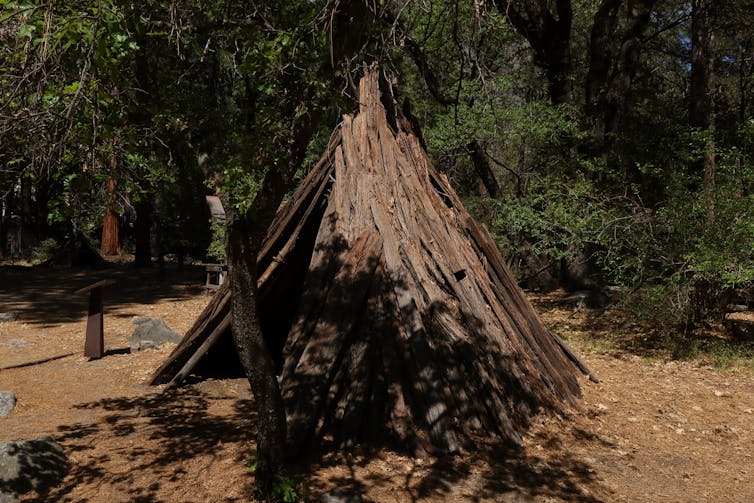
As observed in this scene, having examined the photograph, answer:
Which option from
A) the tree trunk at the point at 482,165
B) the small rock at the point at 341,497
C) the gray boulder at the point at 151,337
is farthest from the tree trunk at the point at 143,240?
the small rock at the point at 341,497

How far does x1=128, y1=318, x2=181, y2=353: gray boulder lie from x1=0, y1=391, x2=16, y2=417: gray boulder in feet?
8.23

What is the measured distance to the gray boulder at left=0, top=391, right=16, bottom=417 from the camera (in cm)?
603

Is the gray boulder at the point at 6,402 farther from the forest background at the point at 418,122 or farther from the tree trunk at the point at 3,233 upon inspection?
the tree trunk at the point at 3,233

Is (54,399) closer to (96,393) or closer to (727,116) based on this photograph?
(96,393)

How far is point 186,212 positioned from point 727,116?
62.1 feet

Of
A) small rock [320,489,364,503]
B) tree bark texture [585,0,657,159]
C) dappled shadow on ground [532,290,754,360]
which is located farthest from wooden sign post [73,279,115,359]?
tree bark texture [585,0,657,159]

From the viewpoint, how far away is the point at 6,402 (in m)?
6.17

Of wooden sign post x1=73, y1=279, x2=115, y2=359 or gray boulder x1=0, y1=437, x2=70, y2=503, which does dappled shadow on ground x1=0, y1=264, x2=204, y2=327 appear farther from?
gray boulder x1=0, y1=437, x2=70, y2=503

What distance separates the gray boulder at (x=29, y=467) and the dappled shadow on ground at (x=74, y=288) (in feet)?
23.8

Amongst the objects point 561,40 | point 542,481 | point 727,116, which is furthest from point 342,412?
point 727,116

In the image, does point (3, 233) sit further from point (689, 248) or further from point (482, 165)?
point (689, 248)

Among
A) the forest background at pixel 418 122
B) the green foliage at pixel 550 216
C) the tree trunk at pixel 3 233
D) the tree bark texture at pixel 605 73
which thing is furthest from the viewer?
the tree trunk at pixel 3 233

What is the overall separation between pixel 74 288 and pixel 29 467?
13.4m

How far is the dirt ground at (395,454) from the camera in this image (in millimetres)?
4488
